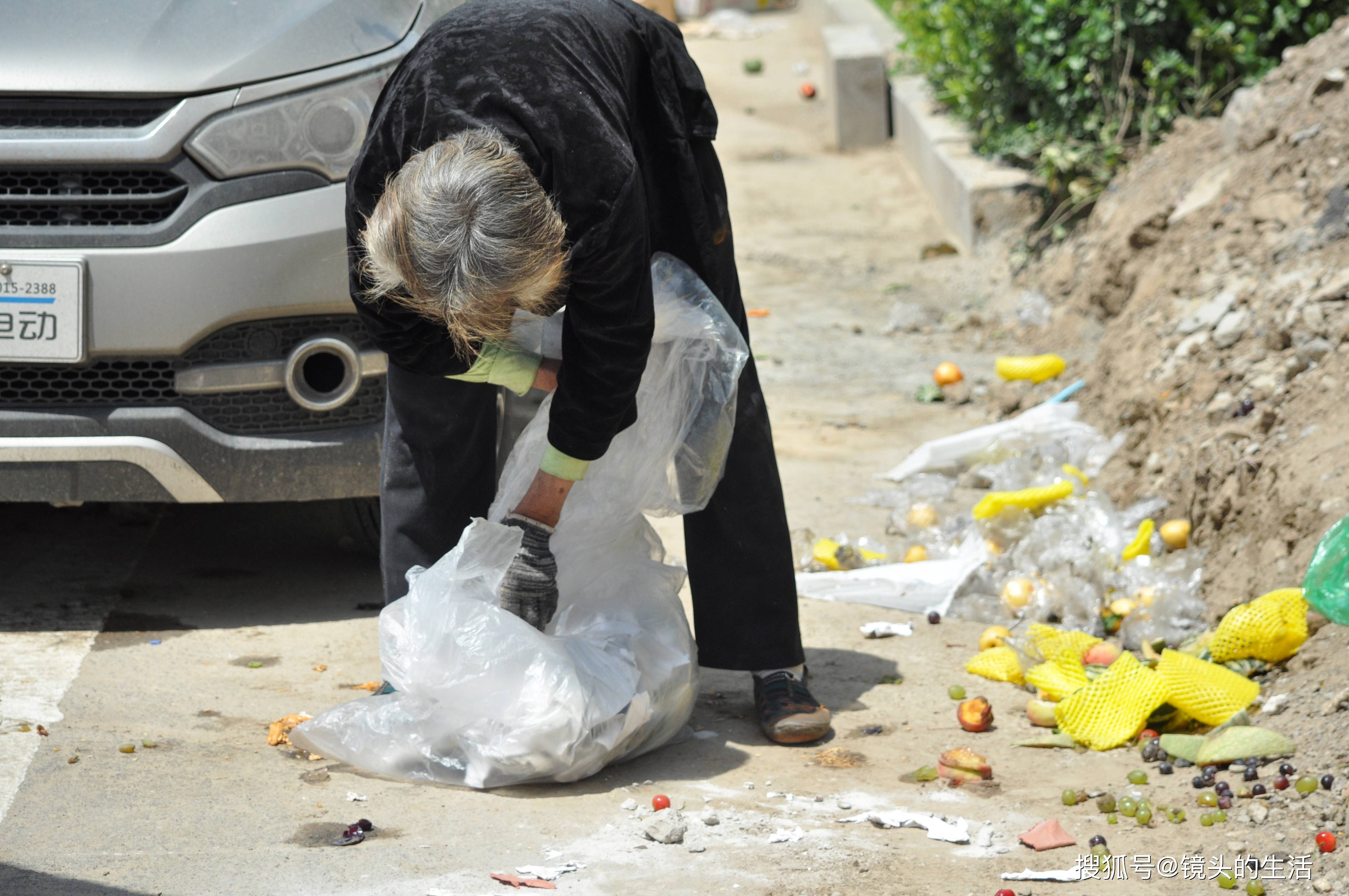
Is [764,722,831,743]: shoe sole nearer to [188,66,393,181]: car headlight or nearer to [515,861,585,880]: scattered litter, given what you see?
[515,861,585,880]: scattered litter

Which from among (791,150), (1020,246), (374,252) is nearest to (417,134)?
A: (374,252)

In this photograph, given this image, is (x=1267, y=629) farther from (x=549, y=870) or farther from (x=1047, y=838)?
(x=549, y=870)

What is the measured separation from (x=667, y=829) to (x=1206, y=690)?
4.07 ft

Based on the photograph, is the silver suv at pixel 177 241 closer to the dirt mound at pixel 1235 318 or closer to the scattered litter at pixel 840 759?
the scattered litter at pixel 840 759

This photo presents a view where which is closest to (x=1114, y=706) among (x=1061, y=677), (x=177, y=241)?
(x=1061, y=677)

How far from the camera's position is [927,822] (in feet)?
8.44

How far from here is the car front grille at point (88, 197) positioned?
9.88 ft

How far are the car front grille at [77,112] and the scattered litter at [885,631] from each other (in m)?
2.11

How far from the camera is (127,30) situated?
2990 mm

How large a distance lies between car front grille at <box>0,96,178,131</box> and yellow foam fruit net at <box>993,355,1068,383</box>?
3.16 meters

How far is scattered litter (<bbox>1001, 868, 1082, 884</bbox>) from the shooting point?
2.39 meters

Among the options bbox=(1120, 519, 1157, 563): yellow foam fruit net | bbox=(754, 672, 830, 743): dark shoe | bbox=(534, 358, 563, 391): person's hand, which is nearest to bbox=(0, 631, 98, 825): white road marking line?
bbox=(534, 358, 563, 391): person's hand

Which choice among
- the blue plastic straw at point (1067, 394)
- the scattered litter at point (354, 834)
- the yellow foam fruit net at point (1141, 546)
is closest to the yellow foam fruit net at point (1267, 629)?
the yellow foam fruit net at point (1141, 546)

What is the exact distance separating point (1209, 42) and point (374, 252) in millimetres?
4914
